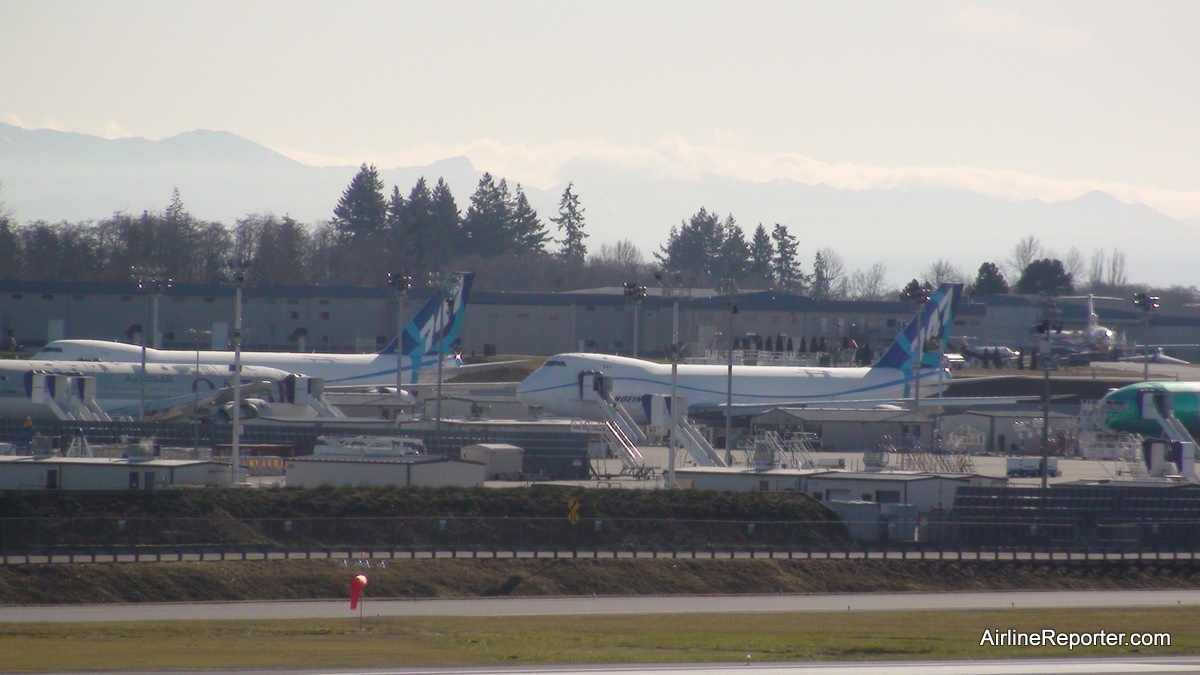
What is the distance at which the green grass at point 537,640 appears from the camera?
25.1 metres

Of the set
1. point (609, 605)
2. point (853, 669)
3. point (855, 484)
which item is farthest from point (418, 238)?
point (853, 669)

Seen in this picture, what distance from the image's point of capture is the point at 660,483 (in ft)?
186

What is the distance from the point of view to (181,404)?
255 ft

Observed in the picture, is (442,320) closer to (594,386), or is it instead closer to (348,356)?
(594,386)

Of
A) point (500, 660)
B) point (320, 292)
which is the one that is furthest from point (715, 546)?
point (320, 292)

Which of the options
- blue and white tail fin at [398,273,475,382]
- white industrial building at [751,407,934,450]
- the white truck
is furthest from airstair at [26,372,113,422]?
the white truck

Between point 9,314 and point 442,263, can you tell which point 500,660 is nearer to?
point 9,314

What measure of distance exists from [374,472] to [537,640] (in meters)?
23.1

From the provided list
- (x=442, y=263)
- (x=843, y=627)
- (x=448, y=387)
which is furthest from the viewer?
(x=442, y=263)

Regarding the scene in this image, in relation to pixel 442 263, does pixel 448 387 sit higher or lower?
lower

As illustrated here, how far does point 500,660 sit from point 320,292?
115m

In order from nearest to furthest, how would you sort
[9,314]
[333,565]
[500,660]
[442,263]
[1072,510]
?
[500,660] < [333,565] < [1072,510] < [9,314] < [442,263]

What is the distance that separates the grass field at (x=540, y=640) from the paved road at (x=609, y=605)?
1402 millimetres

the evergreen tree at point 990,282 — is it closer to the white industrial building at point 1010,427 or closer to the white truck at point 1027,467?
the white industrial building at point 1010,427
